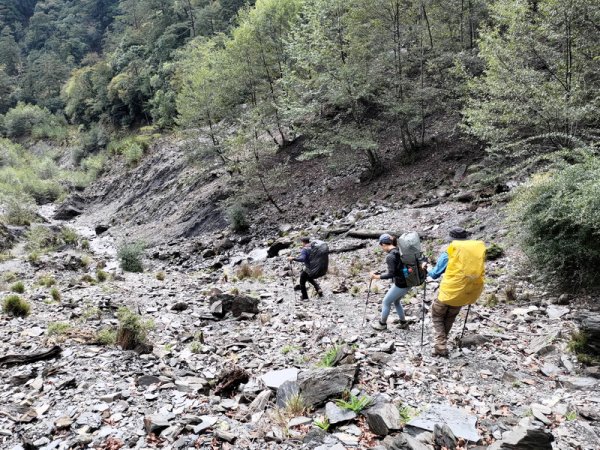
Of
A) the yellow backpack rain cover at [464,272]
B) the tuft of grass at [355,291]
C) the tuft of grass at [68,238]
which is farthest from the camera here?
the tuft of grass at [68,238]

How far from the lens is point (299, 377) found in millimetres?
5500

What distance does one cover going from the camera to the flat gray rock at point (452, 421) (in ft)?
13.8

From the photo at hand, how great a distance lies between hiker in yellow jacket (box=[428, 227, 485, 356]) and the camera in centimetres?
601

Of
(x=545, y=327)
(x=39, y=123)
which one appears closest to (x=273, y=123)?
(x=545, y=327)

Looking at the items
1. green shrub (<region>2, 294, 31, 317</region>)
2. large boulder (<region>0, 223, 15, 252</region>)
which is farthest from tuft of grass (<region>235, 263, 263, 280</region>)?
large boulder (<region>0, 223, 15, 252</region>)

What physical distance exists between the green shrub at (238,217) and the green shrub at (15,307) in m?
13.5

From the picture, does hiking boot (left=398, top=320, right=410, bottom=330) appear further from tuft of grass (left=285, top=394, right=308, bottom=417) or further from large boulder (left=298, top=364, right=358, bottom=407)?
tuft of grass (left=285, top=394, right=308, bottom=417)

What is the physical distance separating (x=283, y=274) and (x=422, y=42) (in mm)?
14530

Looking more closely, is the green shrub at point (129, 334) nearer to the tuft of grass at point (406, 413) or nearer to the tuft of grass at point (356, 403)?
the tuft of grass at point (356, 403)

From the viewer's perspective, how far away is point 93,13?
3880 inches

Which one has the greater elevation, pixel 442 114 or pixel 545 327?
pixel 442 114

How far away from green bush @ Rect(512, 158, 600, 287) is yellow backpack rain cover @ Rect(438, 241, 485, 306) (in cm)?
241

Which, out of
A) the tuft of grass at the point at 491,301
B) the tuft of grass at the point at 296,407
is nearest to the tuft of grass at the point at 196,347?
the tuft of grass at the point at 296,407

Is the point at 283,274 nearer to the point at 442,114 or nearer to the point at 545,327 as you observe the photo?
the point at 545,327
